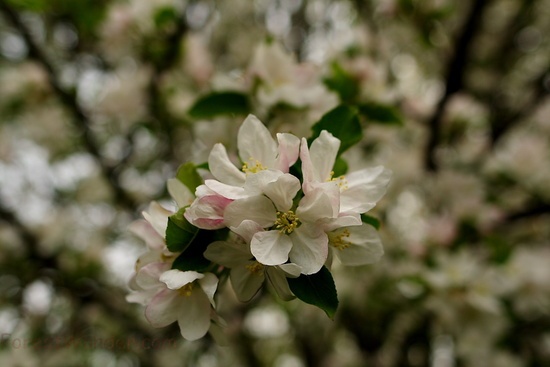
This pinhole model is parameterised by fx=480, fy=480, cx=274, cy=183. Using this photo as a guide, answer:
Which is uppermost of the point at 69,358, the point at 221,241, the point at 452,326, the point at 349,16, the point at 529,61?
the point at 221,241

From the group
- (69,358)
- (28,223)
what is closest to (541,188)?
(69,358)

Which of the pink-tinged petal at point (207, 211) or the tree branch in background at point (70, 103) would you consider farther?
the tree branch in background at point (70, 103)

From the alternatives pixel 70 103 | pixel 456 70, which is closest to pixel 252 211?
pixel 456 70

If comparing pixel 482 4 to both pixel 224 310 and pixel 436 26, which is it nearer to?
pixel 436 26

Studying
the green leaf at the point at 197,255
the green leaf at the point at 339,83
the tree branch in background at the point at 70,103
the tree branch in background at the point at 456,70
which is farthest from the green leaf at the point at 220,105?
the tree branch in background at the point at 70,103

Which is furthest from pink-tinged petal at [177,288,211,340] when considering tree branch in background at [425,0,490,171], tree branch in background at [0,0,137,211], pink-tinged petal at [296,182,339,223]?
tree branch in background at [0,0,137,211]

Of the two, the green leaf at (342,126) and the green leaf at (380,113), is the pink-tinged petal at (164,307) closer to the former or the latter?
the green leaf at (342,126)
